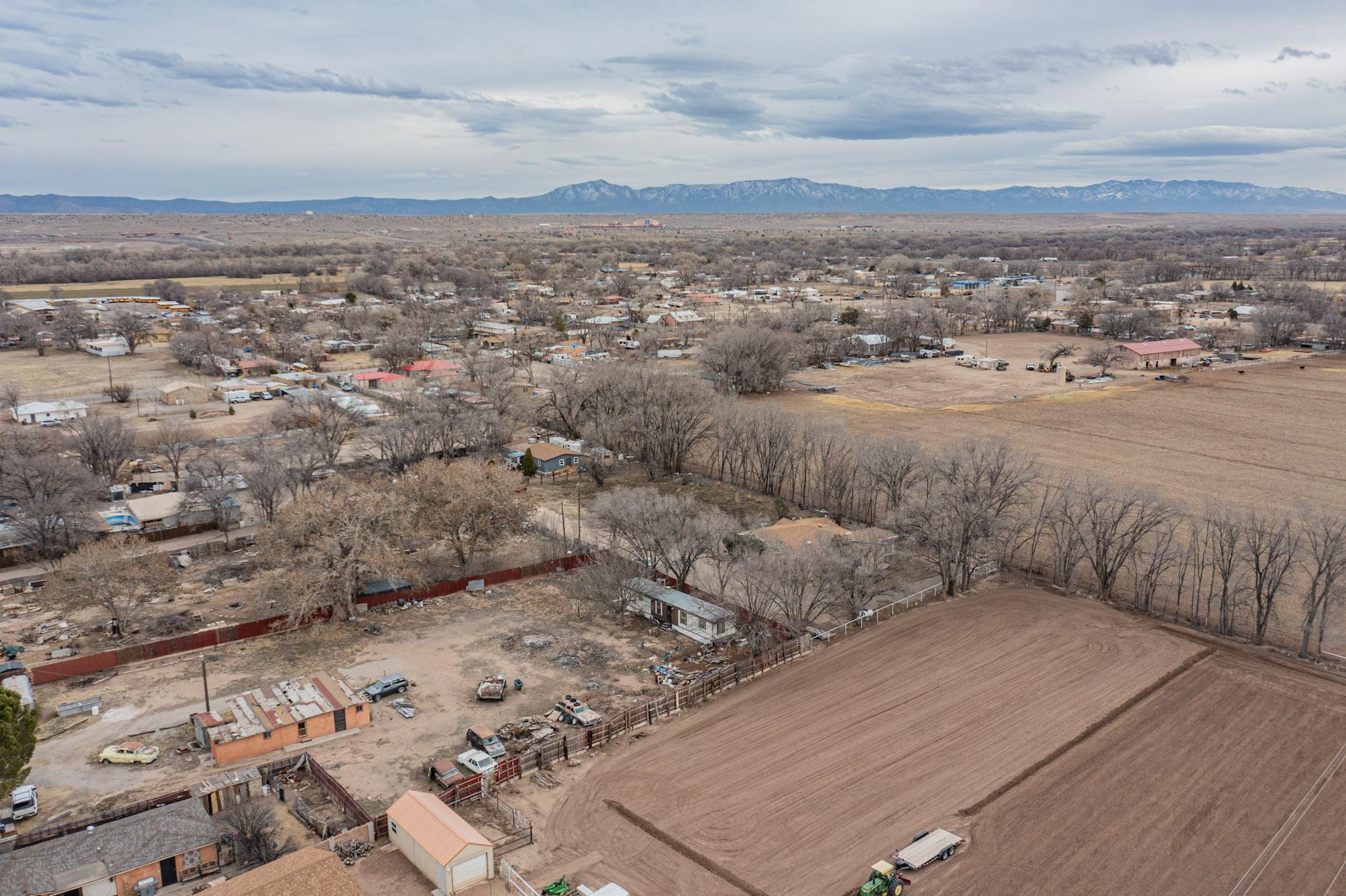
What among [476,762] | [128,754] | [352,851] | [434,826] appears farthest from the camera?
[128,754]

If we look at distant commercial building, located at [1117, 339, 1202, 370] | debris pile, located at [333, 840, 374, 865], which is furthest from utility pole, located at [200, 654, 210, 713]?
distant commercial building, located at [1117, 339, 1202, 370]

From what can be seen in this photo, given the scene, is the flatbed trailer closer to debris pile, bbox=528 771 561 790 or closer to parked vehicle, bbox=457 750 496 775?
debris pile, bbox=528 771 561 790

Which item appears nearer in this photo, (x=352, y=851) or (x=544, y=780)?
(x=352, y=851)

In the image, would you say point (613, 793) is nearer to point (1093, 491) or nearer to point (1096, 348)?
point (1093, 491)

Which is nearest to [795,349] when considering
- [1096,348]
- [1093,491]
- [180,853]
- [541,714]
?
[1096,348]

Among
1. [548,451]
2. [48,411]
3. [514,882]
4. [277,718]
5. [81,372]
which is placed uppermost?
[81,372]

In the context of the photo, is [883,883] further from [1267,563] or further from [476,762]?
[1267,563]

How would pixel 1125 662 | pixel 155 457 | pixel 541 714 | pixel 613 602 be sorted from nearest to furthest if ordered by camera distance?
1. pixel 541 714
2. pixel 1125 662
3. pixel 613 602
4. pixel 155 457

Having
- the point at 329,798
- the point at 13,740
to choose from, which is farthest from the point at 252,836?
the point at 13,740
